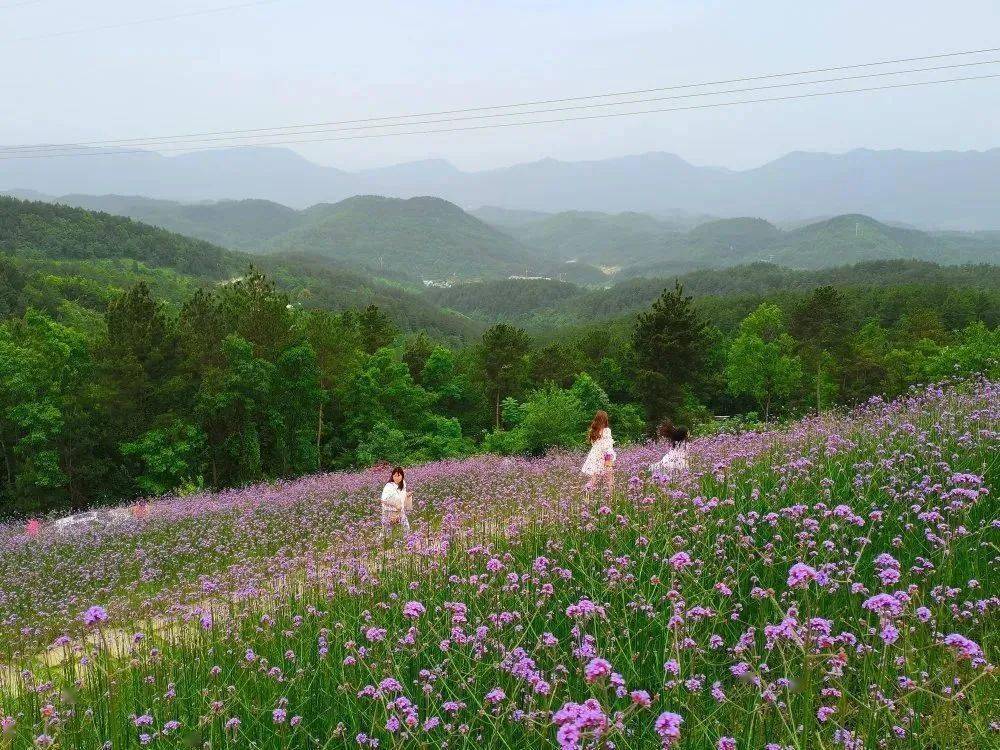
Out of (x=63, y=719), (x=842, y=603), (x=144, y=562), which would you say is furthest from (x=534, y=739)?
(x=144, y=562)

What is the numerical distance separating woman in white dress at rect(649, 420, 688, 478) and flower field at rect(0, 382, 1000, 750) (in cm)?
28

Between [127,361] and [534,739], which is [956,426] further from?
[127,361]

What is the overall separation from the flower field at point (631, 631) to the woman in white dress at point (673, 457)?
0.28 metres

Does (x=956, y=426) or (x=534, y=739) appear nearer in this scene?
(x=534, y=739)

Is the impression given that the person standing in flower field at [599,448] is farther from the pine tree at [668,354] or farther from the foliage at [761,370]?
the foliage at [761,370]

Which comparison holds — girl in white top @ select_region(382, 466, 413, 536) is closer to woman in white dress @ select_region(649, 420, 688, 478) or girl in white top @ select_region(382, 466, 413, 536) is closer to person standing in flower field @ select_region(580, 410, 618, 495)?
person standing in flower field @ select_region(580, 410, 618, 495)

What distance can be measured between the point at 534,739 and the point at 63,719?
2959 millimetres

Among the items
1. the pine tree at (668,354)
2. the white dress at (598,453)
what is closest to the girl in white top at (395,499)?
the white dress at (598,453)

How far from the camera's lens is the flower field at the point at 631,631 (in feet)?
10.1

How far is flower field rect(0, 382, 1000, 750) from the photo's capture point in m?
3.07

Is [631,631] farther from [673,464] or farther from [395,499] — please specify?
[395,499]

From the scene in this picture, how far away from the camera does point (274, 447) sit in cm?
3809

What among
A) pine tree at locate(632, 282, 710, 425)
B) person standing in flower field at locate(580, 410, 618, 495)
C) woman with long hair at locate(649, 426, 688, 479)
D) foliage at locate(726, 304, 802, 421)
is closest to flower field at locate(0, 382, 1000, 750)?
woman with long hair at locate(649, 426, 688, 479)

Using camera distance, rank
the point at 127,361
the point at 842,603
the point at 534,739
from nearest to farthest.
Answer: the point at 534,739 → the point at 842,603 → the point at 127,361
